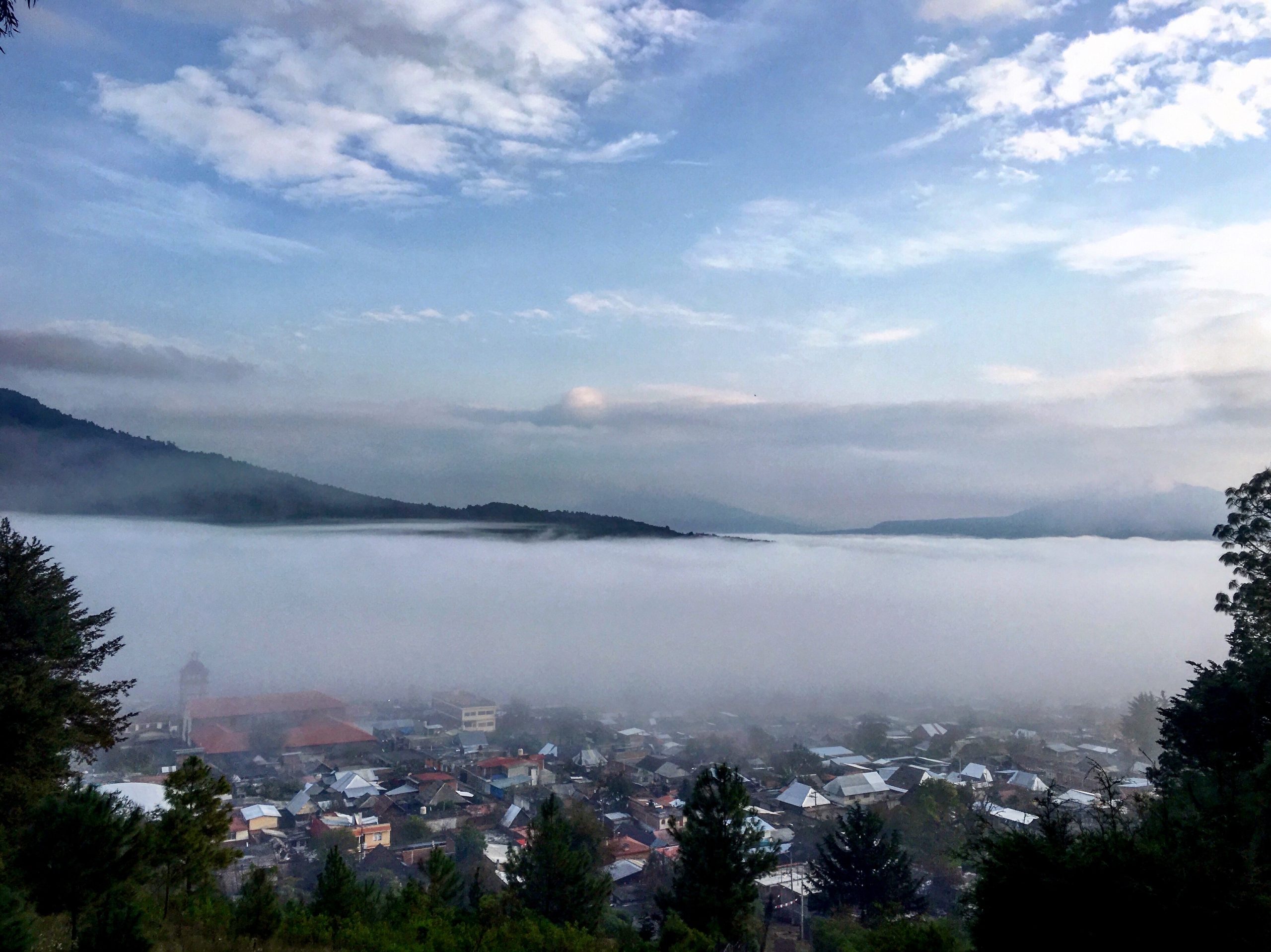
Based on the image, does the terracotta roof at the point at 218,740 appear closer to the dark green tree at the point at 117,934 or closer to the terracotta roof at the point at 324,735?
the terracotta roof at the point at 324,735

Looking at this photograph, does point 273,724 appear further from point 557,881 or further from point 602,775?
point 557,881

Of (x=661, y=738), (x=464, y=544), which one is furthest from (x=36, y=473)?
(x=661, y=738)

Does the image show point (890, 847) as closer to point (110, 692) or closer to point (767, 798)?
point (767, 798)

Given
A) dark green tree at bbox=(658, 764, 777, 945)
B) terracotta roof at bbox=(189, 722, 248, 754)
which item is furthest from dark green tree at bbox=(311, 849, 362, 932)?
terracotta roof at bbox=(189, 722, 248, 754)

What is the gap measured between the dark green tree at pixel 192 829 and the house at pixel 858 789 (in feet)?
88.7

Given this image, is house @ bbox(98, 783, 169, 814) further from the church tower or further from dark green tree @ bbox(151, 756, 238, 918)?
the church tower

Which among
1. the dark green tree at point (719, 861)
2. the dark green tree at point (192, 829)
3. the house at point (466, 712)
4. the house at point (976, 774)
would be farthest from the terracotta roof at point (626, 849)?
the house at point (466, 712)

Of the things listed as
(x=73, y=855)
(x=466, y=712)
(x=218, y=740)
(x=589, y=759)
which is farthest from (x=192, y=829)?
(x=466, y=712)

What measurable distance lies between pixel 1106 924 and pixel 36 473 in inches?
3482

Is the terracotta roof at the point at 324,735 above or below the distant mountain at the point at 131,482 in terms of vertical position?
below

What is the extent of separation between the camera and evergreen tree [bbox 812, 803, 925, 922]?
2162 centimetres

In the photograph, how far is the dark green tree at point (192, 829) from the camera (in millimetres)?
12523

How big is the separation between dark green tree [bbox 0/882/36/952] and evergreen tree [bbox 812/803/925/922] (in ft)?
66.4

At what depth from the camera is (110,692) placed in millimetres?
16453
